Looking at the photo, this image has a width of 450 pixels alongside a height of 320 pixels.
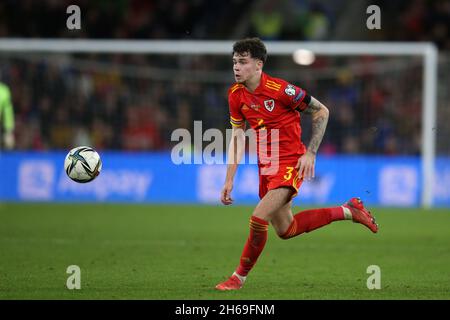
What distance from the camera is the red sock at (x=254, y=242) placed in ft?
23.7

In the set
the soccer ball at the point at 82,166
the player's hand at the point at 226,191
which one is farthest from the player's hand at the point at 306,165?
the soccer ball at the point at 82,166

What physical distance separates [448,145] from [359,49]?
2944mm

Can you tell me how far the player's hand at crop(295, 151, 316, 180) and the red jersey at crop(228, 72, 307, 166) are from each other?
0.17 m

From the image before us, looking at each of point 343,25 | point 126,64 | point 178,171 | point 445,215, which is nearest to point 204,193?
point 178,171

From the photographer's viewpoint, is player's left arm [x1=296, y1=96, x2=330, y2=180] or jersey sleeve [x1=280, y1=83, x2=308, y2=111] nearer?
player's left arm [x1=296, y1=96, x2=330, y2=180]

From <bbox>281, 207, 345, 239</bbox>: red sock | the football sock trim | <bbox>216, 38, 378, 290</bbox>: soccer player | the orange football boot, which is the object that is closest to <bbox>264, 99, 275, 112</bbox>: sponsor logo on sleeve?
<bbox>216, 38, 378, 290</bbox>: soccer player

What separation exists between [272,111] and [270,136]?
0.73 ft

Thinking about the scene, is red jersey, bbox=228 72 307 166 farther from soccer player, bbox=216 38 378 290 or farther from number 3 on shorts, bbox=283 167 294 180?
number 3 on shorts, bbox=283 167 294 180

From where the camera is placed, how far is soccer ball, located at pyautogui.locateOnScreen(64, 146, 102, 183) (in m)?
8.31

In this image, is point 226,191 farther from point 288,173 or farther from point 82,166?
point 82,166

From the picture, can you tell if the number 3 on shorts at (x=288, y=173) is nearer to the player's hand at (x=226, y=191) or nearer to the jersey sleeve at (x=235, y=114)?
the player's hand at (x=226, y=191)

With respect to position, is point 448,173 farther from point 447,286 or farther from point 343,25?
point 447,286

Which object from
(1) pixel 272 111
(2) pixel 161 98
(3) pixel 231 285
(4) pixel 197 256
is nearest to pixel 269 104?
(1) pixel 272 111

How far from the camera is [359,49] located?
1728cm
